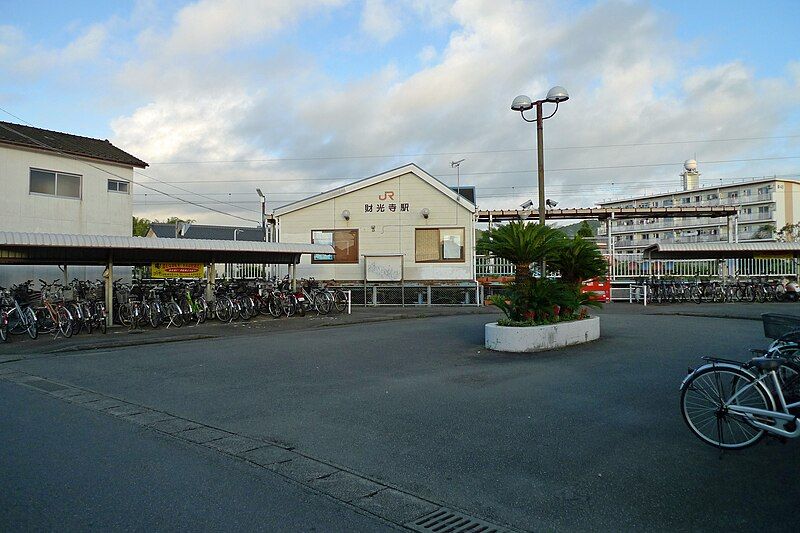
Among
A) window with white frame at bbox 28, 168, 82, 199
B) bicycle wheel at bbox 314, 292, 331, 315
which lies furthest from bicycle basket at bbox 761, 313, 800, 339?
window with white frame at bbox 28, 168, 82, 199

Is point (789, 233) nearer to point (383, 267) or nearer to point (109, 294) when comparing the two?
point (383, 267)

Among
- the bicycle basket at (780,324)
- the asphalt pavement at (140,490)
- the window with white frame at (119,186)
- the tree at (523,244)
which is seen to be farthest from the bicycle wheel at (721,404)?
the window with white frame at (119,186)

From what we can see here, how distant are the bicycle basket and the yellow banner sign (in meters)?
18.0

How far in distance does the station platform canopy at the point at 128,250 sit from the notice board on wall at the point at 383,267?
5327mm

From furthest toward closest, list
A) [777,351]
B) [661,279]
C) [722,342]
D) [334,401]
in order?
[661,279], [722,342], [334,401], [777,351]

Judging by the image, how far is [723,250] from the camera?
25844 millimetres

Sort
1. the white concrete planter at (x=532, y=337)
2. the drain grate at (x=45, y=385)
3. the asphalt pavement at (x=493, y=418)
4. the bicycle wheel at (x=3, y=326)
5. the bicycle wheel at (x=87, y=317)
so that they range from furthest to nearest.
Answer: the bicycle wheel at (x=87, y=317) → the bicycle wheel at (x=3, y=326) → the white concrete planter at (x=532, y=337) → the drain grate at (x=45, y=385) → the asphalt pavement at (x=493, y=418)

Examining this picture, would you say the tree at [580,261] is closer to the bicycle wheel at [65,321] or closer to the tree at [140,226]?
the bicycle wheel at [65,321]

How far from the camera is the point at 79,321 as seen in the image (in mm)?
16172

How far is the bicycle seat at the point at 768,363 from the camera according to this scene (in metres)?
5.10

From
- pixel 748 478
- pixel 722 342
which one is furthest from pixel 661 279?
pixel 748 478

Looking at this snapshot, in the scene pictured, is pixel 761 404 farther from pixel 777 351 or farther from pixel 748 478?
pixel 777 351

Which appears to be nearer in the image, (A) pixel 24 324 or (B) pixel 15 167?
(A) pixel 24 324

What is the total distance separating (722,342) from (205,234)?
1547 inches
